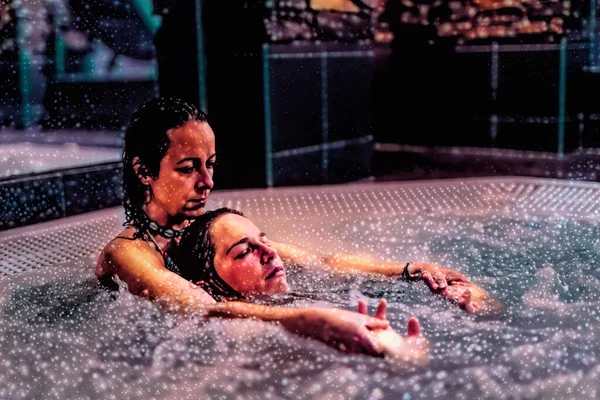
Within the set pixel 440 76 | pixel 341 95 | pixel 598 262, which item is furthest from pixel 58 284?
pixel 440 76

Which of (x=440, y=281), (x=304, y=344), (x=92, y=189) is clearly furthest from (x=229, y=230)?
(x=92, y=189)

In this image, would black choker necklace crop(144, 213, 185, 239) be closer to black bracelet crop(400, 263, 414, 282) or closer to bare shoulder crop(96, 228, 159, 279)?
bare shoulder crop(96, 228, 159, 279)

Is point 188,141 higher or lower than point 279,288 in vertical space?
higher

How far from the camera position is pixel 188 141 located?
2.09m

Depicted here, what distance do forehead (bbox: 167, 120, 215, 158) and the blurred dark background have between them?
6.44 ft

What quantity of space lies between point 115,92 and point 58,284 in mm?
2198

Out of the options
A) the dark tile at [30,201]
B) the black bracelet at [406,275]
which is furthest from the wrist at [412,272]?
the dark tile at [30,201]

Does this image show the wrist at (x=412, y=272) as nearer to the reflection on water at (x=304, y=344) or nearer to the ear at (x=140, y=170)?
the reflection on water at (x=304, y=344)

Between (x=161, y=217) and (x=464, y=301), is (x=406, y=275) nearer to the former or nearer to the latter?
(x=464, y=301)

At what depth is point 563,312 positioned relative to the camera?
2205 millimetres

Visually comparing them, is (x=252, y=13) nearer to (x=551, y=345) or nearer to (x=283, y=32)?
(x=283, y=32)

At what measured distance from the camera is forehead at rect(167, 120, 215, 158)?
208cm

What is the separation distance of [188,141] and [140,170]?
0.18m

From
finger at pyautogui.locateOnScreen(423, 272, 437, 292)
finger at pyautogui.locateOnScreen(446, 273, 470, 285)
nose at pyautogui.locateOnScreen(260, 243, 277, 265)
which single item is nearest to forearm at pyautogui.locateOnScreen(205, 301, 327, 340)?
nose at pyautogui.locateOnScreen(260, 243, 277, 265)
